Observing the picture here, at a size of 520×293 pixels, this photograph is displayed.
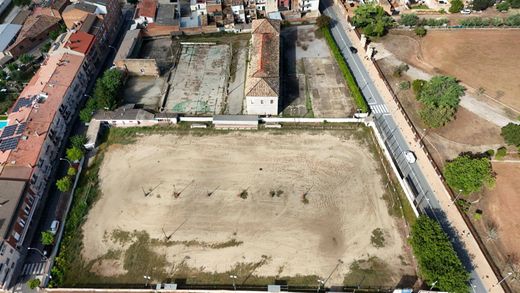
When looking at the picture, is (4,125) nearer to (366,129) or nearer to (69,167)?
(69,167)

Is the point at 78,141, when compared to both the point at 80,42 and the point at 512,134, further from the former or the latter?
the point at 512,134


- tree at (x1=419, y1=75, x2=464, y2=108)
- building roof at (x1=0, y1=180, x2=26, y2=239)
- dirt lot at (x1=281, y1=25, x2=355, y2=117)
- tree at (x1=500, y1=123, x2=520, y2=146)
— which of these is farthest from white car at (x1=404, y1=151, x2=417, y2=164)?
building roof at (x1=0, y1=180, x2=26, y2=239)

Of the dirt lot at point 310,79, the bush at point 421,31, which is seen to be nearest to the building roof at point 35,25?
the dirt lot at point 310,79

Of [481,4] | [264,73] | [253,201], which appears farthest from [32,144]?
Result: [481,4]

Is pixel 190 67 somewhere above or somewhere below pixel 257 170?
above

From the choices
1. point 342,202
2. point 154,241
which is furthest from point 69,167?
point 342,202

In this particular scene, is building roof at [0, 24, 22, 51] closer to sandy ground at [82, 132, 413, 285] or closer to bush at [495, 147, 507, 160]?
sandy ground at [82, 132, 413, 285]

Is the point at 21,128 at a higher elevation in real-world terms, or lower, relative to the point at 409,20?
lower
